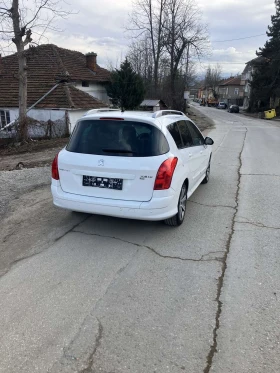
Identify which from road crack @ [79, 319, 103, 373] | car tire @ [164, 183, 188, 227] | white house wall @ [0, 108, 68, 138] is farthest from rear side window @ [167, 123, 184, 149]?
white house wall @ [0, 108, 68, 138]

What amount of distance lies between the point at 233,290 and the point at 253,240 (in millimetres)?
1337

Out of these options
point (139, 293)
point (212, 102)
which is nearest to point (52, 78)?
point (139, 293)

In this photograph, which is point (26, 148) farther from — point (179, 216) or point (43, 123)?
point (179, 216)

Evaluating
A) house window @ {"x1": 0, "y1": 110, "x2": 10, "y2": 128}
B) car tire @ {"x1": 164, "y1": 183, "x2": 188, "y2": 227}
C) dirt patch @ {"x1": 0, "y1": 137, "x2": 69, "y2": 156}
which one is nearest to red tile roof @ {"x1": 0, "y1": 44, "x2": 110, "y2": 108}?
house window @ {"x1": 0, "y1": 110, "x2": 10, "y2": 128}

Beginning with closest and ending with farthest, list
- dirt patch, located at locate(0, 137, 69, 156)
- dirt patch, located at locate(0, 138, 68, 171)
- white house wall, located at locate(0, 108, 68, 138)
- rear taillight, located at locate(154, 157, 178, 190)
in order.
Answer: rear taillight, located at locate(154, 157, 178, 190), dirt patch, located at locate(0, 138, 68, 171), dirt patch, located at locate(0, 137, 69, 156), white house wall, located at locate(0, 108, 68, 138)

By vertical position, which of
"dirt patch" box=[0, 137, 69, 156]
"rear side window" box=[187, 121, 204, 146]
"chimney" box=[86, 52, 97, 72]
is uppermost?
"chimney" box=[86, 52, 97, 72]

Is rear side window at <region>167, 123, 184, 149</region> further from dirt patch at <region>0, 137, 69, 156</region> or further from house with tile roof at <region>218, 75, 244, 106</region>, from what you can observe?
house with tile roof at <region>218, 75, 244, 106</region>

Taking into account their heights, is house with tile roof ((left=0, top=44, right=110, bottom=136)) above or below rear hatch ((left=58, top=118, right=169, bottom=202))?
above

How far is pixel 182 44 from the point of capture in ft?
122

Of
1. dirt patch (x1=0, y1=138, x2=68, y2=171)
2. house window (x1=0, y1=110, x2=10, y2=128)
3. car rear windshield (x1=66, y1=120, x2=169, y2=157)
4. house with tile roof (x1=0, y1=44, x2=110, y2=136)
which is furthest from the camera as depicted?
house window (x1=0, y1=110, x2=10, y2=128)

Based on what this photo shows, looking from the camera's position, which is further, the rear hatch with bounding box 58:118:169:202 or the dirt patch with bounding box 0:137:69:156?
the dirt patch with bounding box 0:137:69:156

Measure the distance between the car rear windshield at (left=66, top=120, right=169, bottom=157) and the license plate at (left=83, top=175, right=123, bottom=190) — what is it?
358mm

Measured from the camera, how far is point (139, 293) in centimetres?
316

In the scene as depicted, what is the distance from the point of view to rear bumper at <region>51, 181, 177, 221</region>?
4.10m
